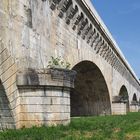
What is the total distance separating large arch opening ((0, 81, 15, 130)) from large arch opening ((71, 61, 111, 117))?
49.1 ft

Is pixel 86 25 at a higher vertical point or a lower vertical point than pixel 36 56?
higher

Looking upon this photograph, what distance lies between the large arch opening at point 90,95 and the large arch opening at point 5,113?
14980mm

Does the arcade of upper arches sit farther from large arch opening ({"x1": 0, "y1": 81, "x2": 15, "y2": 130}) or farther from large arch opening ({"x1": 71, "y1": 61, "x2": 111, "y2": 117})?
large arch opening ({"x1": 0, "y1": 81, "x2": 15, "y2": 130})

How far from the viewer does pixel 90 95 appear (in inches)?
1217

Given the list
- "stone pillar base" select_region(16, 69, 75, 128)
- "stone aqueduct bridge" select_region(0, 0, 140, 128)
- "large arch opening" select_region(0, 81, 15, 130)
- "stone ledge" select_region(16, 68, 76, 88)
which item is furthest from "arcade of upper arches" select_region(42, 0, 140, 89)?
"large arch opening" select_region(0, 81, 15, 130)

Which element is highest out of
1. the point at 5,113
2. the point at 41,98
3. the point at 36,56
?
the point at 36,56

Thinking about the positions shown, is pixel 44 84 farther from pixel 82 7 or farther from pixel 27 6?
pixel 82 7

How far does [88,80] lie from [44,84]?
16.7 metres

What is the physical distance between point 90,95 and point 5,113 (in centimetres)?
1962

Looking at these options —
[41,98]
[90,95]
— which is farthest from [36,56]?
[90,95]

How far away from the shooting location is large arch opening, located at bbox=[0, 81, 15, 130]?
11430 mm

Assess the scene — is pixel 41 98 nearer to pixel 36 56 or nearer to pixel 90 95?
pixel 36 56

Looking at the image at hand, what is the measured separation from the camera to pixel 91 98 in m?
31.2

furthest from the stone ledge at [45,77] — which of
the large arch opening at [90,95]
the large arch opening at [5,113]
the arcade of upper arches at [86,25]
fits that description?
the large arch opening at [90,95]
